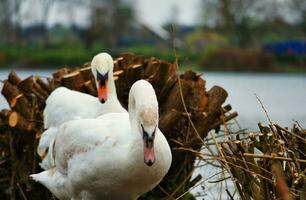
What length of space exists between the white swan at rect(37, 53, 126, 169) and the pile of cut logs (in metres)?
0.28

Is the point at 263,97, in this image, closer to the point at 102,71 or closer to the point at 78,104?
the point at 102,71

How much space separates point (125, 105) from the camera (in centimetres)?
809

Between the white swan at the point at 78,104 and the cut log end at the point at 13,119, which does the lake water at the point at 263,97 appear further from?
the cut log end at the point at 13,119

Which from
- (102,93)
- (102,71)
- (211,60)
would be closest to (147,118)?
(102,93)

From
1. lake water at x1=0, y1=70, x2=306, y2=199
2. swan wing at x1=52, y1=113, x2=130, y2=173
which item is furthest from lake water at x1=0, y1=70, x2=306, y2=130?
swan wing at x1=52, y1=113, x2=130, y2=173

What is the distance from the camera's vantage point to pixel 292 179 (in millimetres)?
4805

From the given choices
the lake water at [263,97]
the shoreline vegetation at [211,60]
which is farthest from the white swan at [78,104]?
the shoreline vegetation at [211,60]

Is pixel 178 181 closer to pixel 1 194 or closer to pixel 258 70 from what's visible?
pixel 1 194

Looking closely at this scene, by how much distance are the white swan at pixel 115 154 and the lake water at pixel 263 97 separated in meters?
8.67

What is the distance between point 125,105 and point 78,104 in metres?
0.83

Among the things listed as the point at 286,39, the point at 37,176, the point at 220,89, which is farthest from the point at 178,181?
the point at 286,39

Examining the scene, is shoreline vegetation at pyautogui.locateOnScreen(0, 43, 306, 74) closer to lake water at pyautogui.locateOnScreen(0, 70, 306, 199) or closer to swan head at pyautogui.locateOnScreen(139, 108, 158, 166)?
lake water at pyautogui.locateOnScreen(0, 70, 306, 199)

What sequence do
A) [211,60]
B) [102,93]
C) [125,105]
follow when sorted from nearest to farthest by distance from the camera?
[102,93]
[125,105]
[211,60]

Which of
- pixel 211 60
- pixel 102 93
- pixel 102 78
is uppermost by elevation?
pixel 102 78
